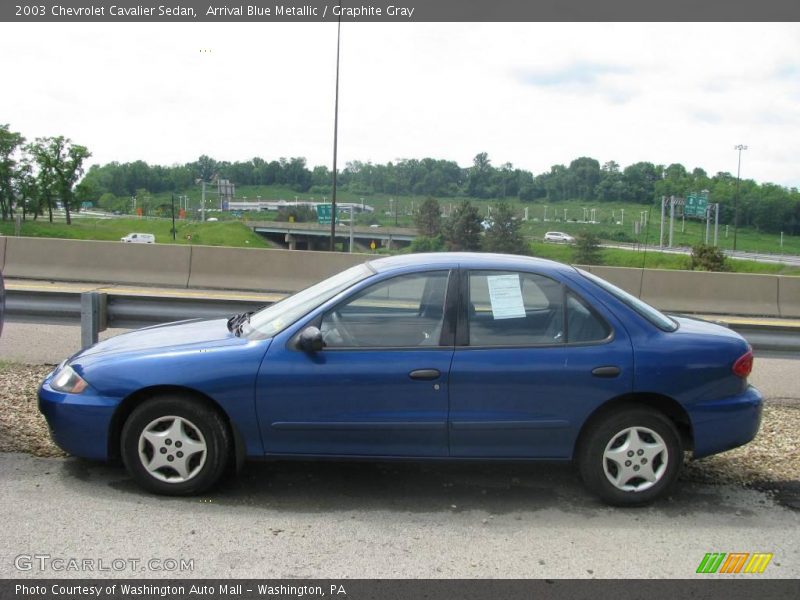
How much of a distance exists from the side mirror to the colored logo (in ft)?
7.47

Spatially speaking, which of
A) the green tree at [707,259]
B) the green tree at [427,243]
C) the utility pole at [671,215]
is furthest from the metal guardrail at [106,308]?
the green tree at [707,259]

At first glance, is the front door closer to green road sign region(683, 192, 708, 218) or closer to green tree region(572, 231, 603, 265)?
green road sign region(683, 192, 708, 218)

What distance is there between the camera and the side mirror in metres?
4.46

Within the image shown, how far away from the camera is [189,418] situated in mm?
4457

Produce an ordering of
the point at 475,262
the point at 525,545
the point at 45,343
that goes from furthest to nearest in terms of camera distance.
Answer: the point at 45,343 < the point at 475,262 < the point at 525,545

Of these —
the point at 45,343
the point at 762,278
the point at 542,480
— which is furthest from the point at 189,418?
the point at 762,278

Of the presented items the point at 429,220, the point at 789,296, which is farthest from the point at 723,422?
the point at 789,296

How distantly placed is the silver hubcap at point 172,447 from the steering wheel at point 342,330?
97 cm

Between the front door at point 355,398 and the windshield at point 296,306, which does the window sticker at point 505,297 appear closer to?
the front door at point 355,398

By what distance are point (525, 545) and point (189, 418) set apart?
196 cm

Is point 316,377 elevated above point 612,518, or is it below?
above
